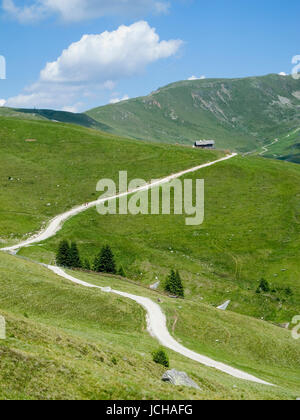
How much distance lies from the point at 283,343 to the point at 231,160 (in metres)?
99.4

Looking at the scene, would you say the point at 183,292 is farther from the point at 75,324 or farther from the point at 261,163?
the point at 261,163

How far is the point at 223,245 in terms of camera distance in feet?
290

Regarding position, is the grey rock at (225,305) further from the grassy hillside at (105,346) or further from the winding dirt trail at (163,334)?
the winding dirt trail at (163,334)

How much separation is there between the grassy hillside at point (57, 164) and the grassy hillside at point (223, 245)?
1278 centimetres

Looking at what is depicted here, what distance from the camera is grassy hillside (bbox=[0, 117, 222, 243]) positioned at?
106500 millimetres

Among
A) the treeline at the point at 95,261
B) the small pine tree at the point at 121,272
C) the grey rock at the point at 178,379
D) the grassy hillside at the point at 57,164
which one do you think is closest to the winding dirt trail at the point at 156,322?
the treeline at the point at 95,261

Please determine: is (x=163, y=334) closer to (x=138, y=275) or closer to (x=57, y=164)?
(x=138, y=275)

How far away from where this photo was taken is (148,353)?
35656mm

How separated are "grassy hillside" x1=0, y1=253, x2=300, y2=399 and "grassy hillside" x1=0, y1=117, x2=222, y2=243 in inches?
1704

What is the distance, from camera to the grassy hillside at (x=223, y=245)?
72375 millimetres

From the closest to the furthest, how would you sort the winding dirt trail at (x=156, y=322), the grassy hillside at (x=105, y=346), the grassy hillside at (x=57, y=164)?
the grassy hillside at (x=105, y=346) < the winding dirt trail at (x=156, y=322) < the grassy hillside at (x=57, y=164)

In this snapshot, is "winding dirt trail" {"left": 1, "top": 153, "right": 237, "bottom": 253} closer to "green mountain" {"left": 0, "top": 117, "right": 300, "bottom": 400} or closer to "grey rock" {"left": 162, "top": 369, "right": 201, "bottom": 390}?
"green mountain" {"left": 0, "top": 117, "right": 300, "bottom": 400}
